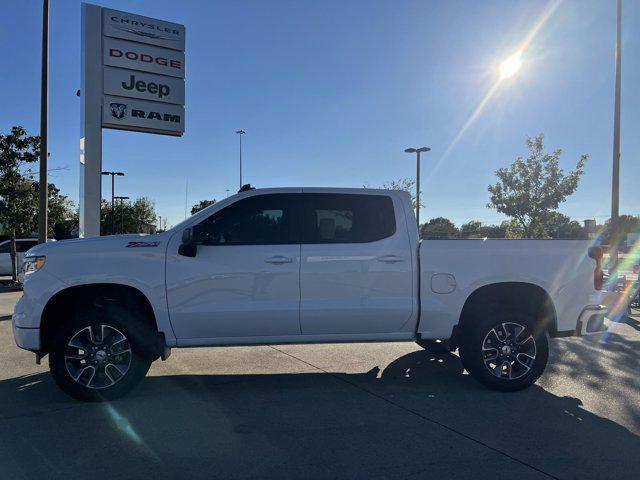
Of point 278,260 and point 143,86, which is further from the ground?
point 143,86

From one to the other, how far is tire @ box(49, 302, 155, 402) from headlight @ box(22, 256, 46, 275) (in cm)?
57

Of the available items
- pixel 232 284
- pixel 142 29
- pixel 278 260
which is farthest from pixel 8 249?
pixel 278 260

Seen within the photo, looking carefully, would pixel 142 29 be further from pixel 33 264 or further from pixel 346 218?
pixel 346 218

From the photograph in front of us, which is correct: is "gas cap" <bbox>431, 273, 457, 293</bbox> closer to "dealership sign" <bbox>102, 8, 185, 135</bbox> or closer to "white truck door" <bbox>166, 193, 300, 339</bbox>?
"white truck door" <bbox>166, 193, 300, 339</bbox>

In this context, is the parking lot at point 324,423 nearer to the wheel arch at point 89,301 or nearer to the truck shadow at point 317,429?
the truck shadow at point 317,429

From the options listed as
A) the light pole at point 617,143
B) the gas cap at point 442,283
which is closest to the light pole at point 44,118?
the gas cap at point 442,283

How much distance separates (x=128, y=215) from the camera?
56.1 meters

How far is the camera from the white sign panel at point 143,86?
495 inches

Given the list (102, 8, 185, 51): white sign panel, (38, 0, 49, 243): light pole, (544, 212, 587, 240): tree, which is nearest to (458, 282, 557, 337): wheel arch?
(102, 8, 185, 51): white sign panel

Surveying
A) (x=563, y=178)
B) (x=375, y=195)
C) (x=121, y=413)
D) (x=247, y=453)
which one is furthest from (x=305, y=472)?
(x=563, y=178)

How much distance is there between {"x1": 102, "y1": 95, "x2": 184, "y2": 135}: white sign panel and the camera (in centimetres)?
1256

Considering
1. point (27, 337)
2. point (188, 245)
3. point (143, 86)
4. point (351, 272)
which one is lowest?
point (27, 337)

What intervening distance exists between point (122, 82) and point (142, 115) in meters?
0.91

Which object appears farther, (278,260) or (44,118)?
(44,118)
